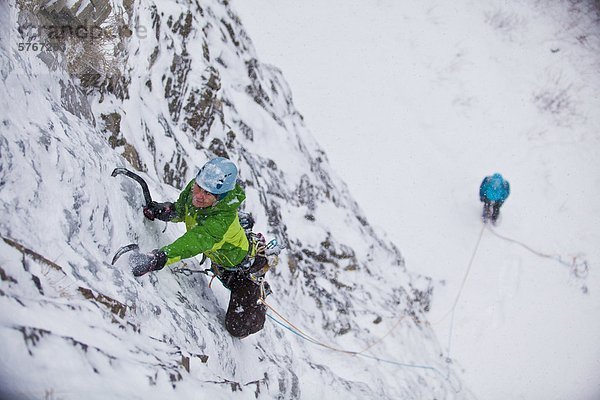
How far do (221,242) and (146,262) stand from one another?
706mm

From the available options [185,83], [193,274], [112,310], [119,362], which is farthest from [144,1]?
[119,362]

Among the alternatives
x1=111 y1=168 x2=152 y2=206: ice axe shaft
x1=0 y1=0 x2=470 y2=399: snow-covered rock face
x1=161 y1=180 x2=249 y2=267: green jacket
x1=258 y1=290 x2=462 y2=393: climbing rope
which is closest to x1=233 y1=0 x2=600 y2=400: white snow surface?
x1=258 y1=290 x2=462 y2=393: climbing rope

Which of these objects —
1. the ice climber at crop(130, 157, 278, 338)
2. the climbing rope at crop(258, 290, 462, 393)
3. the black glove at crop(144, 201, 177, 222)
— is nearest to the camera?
the ice climber at crop(130, 157, 278, 338)

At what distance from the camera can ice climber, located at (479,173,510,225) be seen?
12.7 m

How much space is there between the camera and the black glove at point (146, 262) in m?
3.46

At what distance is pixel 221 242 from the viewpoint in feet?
13.2

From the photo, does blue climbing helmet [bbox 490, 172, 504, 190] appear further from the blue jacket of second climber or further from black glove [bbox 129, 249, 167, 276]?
black glove [bbox 129, 249, 167, 276]

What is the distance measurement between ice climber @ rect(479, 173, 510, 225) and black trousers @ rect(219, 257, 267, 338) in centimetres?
955

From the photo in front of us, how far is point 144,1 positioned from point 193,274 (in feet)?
13.7

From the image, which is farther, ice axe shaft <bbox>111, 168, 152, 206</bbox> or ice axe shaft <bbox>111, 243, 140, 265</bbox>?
ice axe shaft <bbox>111, 168, 152, 206</bbox>

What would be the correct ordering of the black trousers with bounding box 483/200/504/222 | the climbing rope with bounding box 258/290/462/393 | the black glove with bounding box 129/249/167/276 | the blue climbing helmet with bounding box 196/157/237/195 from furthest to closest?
the black trousers with bounding box 483/200/504/222 < the climbing rope with bounding box 258/290/462/393 < the blue climbing helmet with bounding box 196/157/237/195 < the black glove with bounding box 129/249/167/276

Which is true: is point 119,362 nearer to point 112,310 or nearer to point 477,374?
point 112,310

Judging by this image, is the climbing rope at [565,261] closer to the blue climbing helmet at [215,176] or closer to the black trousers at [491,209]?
the black trousers at [491,209]

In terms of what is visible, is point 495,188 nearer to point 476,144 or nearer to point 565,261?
point 565,261
